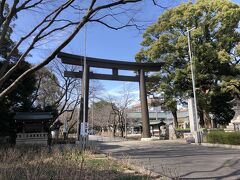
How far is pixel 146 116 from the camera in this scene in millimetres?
31031

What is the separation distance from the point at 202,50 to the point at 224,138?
1405cm

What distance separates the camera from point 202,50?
31500mm

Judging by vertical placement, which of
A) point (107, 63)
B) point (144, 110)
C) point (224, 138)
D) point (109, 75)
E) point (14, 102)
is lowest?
point (224, 138)

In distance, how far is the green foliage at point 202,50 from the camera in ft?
101

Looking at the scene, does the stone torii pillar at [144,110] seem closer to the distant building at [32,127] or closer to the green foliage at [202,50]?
the green foliage at [202,50]

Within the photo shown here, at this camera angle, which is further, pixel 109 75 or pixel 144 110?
pixel 144 110

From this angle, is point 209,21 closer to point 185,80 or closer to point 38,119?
point 185,80

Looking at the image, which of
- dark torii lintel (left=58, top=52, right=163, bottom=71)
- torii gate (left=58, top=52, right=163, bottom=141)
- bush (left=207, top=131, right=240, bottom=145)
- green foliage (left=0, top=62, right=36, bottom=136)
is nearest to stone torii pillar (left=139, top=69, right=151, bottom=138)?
torii gate (left=58, top=52, right=163, bottom=141)

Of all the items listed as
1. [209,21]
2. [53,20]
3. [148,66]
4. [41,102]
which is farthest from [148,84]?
[53,20]

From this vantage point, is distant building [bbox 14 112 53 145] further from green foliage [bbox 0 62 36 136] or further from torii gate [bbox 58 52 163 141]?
torii gate [bbox 58 52 163 141]

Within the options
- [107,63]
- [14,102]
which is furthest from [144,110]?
[14,102]

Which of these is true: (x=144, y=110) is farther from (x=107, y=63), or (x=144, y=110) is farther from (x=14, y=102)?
(x=14, y=102)

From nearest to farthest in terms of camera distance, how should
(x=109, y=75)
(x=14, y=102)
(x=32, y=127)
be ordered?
(x=14, y=102) < (x=32, y=127) < (x=109, y=75)

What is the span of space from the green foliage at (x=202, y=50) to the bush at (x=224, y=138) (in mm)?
9835
